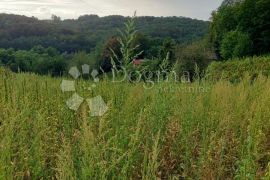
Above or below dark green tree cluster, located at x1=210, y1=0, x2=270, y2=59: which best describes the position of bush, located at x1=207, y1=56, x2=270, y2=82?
below

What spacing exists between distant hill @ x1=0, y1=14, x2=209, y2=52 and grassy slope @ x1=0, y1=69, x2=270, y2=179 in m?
45.4

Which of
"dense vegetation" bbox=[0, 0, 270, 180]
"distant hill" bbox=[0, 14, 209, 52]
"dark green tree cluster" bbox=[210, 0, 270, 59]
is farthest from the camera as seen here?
"distant hill" bbox=[0, 14, 209, 52]

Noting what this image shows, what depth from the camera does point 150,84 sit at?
5.30 meters

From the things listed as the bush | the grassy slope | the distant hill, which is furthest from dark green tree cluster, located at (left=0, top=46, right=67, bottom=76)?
the distant hill

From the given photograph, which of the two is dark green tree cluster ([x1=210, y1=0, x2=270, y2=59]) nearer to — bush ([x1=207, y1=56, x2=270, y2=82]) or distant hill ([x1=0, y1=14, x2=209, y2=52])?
distant hill ([x1=0, y1=14, x2=209, y2=52])

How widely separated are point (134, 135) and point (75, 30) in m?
65.2

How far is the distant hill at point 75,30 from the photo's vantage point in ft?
174

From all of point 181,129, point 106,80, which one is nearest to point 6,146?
point 181,129

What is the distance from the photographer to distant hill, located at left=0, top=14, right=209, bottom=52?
174ft

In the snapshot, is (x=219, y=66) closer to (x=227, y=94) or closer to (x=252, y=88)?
(x=252, y=88)

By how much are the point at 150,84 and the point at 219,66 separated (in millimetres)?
11650

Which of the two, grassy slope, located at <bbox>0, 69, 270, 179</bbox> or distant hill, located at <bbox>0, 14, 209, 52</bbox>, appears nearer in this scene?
grassy slope, located at <bbox>0, 69, 270, 179</bbox>

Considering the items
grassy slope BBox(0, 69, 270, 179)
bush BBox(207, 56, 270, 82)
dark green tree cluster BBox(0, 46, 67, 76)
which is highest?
grassy slope BBox(0, 69, 270, 179)

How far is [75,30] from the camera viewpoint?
6594cm
